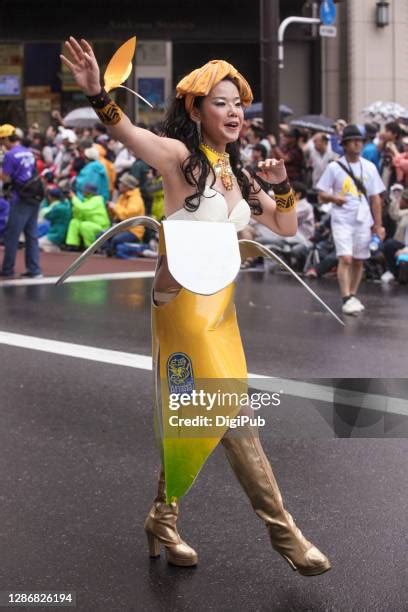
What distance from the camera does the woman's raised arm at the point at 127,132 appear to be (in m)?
4.19

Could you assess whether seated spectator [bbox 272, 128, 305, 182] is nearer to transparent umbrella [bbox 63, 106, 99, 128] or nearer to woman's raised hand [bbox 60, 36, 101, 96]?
transparent umbrella [bbox 63, 106, 99, 128]

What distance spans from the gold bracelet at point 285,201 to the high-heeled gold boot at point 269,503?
94 cm

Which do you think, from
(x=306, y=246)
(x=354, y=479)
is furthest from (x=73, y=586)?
(x=306, y=246)

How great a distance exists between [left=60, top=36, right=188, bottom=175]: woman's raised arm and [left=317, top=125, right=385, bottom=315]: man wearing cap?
7.36 metres

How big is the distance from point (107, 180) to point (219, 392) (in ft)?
50.1

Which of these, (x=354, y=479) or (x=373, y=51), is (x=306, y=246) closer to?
(x=354, y=479)

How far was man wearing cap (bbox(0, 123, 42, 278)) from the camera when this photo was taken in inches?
573

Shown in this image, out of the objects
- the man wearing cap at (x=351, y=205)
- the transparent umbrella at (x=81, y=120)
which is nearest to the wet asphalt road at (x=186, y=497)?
the man wearing cap at (x=351, y=205)

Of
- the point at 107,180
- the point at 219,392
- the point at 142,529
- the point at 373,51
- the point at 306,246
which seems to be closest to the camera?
the point at 219,392

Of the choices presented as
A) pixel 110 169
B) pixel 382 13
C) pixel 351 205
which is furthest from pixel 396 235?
pixel 382 13

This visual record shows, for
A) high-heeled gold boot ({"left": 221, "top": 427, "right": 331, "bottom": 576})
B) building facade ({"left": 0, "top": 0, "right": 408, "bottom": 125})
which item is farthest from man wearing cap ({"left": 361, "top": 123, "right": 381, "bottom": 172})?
high-heeled gold boot ({"left": 221, "top": 427, "right": 331, "bottom": 576})

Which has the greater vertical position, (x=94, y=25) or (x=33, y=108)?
(x=94, y=25)

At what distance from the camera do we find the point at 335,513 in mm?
5051

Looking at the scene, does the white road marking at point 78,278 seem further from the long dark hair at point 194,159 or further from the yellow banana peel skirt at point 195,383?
the yellow banana peel skirt at point 195,383
